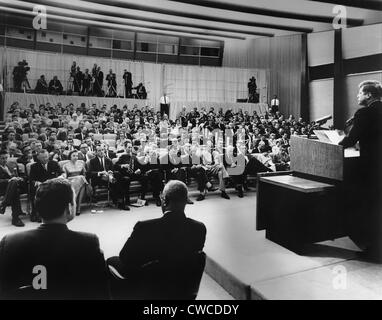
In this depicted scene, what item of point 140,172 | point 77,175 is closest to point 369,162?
point 140,172

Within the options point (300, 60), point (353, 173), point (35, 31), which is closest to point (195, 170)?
point (353, 173)

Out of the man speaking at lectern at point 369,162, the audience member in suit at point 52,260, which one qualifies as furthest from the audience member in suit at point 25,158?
the man speaking at lectern at point 369,162

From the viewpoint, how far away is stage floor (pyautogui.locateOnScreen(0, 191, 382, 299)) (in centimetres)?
198

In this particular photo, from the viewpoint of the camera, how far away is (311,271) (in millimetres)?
2236

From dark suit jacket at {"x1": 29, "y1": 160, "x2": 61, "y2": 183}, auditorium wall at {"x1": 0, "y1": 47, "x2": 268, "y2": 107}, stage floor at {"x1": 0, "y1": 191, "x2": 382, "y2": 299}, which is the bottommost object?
stage floor at {"x1": 0, "y1": 191, "x2": 382, "y2": 299}

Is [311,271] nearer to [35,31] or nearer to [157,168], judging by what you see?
[157,168]

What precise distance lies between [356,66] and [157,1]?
647 cm

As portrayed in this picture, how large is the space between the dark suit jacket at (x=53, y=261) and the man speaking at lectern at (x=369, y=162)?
70.6 inches

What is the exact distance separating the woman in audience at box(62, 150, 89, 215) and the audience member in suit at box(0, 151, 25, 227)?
1.99 feet

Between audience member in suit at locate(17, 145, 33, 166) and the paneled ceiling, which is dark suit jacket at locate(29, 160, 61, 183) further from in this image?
the paneled ceiling

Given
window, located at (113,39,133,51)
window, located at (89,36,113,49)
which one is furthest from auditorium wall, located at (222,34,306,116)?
window, located at (89,36,113,49)

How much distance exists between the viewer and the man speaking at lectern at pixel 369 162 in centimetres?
229

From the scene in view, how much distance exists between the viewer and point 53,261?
132 centimetres

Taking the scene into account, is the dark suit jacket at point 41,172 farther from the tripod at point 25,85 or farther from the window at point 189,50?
the window at point 189,50
